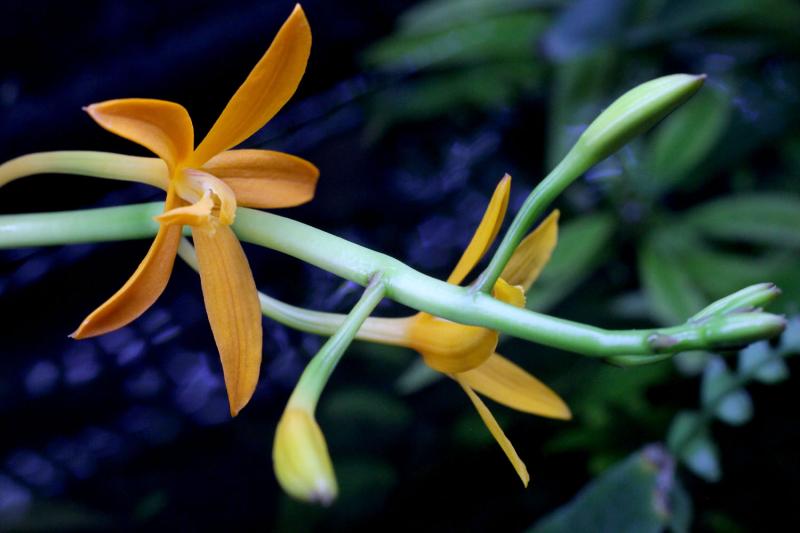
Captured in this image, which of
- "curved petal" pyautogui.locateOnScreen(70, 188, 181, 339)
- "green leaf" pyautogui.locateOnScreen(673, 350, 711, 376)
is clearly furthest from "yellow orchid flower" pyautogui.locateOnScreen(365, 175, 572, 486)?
"green leaf" pyautogui.locateOnScreen(673, 350, 711, 376)

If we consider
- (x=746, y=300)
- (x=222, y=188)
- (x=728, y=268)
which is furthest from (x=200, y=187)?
(x=728, y=268)

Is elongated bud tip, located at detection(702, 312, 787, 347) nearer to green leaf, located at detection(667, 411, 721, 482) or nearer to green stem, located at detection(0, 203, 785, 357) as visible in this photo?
green stem, located at detection(0, 203, 785, 357)

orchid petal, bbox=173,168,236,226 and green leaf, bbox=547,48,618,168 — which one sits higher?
orchid petal, bbox=173,168,236,226

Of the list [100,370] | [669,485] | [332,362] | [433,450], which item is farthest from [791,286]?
[100,370]

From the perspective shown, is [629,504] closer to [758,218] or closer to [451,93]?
[758,218]

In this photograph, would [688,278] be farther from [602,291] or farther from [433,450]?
[433,450]

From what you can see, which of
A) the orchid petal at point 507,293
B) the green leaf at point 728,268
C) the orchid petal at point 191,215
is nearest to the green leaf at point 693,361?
the green leaf at point 728,268

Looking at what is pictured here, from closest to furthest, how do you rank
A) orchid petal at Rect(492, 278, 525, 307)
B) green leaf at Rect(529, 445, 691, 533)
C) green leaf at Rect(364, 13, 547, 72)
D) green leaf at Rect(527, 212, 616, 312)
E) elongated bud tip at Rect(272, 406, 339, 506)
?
1. elongated bud tip at Rect(272, 406, 339, 506)
2. orchid petal at Rect(492, 278, 525, 307)
3. green leaf at Rect(529, 445, 691, 533)
4. green leaf at Rect(527, 212, 616, 312)
5. green leaf at Rect(364, 13, 547, 72)
